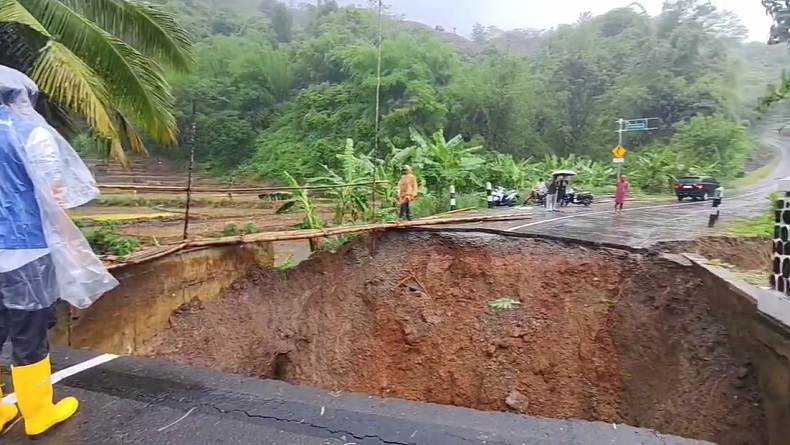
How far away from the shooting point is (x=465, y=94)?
19.7 m

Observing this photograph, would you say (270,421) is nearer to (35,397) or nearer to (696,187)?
(35,397)

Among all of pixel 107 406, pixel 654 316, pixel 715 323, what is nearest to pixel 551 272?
pixel 654 316

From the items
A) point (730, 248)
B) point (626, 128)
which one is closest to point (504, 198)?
point (626, 128)

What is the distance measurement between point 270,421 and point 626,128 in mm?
11992

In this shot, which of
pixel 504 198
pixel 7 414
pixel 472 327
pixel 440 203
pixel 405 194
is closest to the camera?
pixel 7 414

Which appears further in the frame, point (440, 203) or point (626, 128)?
point (626, 128)

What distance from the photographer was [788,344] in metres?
2.93

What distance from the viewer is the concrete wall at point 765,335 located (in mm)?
3057

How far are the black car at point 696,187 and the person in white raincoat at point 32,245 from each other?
9.78 metres

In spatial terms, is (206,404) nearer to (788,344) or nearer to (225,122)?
(788,344)

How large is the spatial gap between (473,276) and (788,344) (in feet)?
13.9

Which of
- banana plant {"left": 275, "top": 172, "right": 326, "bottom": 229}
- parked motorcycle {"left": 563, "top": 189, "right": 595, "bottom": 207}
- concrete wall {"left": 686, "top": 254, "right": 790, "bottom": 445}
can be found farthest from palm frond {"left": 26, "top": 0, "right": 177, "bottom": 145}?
parked motorcycle {"left": 563, "top": 189, "right": 595, "bottom": 207}

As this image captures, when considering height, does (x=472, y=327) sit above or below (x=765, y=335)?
below

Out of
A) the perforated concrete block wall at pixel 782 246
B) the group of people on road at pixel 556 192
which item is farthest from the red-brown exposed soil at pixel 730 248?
the group of people on road at pixel 556 192
